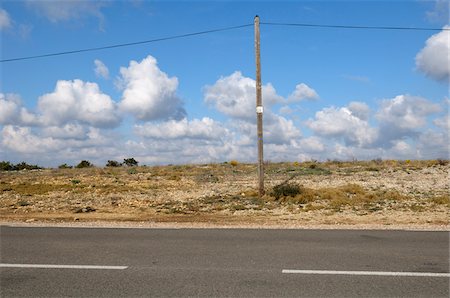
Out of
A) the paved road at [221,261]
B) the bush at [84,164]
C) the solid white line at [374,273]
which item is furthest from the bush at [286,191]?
the bush at [84,164]

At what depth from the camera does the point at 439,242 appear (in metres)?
9.41

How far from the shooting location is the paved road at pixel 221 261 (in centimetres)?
619

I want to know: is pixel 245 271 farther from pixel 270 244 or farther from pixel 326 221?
pixel 326 221

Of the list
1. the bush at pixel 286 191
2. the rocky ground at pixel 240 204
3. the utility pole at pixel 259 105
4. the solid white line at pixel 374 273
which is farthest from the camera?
the bush at pixel 286 191

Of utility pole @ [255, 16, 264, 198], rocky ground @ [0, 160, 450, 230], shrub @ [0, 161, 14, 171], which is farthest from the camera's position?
shrub @ [0, 161, 14, 171]

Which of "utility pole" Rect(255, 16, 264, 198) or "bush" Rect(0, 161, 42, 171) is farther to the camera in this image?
"bush" Rect(0, 161, 42, 171)

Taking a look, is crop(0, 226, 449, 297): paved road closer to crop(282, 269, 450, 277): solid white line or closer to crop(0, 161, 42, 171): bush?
crop(282, 269, 450, 277): solid white line

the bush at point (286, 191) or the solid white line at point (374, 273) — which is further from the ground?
the bush at point (286, 191)

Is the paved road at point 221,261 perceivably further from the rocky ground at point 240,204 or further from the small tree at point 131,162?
the small tree at point 131,162

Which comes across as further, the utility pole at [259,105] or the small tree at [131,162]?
the small tree at [131,162]

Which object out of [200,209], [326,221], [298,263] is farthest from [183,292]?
[200,209]

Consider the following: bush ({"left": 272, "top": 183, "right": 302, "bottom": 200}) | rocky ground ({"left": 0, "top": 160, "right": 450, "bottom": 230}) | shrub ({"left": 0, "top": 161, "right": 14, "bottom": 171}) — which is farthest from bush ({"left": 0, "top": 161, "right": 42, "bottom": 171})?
bush ({"left": 272, "top": 183, "right": 302, "bottom": 200})

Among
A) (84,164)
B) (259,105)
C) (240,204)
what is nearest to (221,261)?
(240,204)

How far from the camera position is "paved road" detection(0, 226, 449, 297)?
6191 mm
